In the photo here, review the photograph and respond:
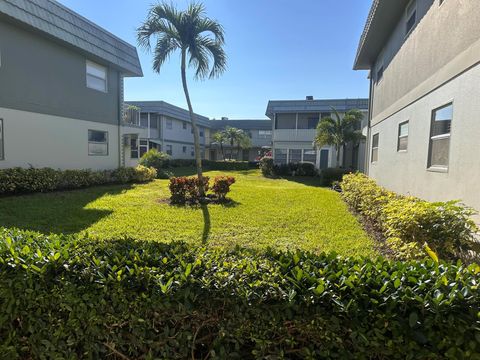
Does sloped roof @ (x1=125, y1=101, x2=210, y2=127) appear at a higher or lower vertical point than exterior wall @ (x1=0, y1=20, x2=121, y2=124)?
higher

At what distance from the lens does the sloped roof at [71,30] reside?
10180 millimetres

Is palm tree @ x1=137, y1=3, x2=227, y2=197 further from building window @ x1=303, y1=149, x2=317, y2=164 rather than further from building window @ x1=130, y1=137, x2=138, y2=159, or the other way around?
building window @ x1=303, y1=149, x2=317, y2=164

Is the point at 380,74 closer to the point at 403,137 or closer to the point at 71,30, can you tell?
the point at 403,137

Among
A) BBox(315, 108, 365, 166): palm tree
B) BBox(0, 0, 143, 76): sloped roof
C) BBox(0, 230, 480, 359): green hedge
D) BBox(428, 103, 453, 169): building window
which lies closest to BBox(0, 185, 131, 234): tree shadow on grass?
BBox(0, 230, 480, 359): green hedge

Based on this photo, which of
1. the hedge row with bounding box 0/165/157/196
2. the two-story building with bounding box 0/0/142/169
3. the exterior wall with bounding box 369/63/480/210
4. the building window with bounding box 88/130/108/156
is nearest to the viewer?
the exterior wall with bounding box 369/63/480/210

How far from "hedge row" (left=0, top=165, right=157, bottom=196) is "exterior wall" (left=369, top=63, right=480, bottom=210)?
11411 mm

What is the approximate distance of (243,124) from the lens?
42.6m

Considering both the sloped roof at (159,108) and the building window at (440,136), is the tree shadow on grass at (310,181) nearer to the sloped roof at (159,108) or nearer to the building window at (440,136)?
the building window at (440,136)

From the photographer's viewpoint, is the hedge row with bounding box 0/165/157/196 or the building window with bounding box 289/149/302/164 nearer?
the hedge row with bounding box 0/165/157/196

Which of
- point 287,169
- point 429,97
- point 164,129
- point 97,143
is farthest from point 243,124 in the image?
point 429,97

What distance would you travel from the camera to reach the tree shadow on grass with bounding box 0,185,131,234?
22.5 ft

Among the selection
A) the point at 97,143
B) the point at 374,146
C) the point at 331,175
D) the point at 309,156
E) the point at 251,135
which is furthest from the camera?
the point at 251,135

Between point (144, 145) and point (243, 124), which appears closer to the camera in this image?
point (144, 145)

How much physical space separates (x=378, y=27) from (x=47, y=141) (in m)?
12.7
